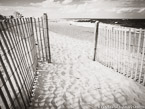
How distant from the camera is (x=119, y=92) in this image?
3.24 metres

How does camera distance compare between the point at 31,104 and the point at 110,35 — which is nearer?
the point at 31,104

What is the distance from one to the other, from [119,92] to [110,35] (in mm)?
2124

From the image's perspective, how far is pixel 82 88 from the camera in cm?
342

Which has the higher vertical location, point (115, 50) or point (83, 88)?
point (115, 50)

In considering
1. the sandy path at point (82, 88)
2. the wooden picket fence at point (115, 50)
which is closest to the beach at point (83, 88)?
the sandy path at point (82, 88)

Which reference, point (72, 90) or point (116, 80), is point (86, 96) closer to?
point (72, 90)

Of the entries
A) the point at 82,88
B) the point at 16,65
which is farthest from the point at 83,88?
the point at 16,65

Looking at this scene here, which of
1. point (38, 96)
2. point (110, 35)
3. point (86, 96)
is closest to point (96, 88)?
point (86, 96)

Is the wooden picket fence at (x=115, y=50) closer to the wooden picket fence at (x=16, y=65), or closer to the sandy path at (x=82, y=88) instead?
the sandy path at (x=82, y=88)

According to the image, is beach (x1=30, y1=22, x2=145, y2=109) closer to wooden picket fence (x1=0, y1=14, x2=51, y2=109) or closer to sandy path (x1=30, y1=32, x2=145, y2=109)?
sandy path (x1=30, y1=32, x2=145, y2=109)

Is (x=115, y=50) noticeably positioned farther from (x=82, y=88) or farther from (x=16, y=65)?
(x=16, y=65)

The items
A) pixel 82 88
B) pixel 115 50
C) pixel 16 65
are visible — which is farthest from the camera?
pixel 115 50

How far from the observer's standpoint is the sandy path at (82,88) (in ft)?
9.30

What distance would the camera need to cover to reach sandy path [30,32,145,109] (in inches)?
112
